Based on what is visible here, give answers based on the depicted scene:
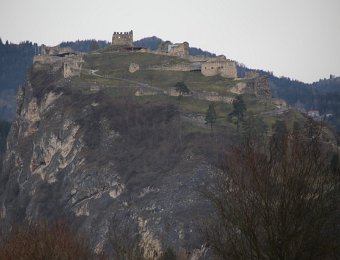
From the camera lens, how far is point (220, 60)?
140375 mm

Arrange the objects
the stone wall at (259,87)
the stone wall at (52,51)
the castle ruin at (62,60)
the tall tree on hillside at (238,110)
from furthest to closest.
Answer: the stone wall at (52,51) < the castle ruin at (62,60) < the stone wall at (259,87) < the tall tree on hillside at (238,110)

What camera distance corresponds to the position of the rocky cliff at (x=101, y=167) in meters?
104

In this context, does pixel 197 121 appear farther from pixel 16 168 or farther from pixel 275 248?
pixel 275 248

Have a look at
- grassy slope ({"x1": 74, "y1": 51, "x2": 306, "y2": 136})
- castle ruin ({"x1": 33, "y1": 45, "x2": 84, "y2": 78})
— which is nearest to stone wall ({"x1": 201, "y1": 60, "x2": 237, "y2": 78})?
grassy slope ({"x1": 74, "y1": 51, "x2": 306, "y2": 136})

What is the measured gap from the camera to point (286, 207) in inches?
1075

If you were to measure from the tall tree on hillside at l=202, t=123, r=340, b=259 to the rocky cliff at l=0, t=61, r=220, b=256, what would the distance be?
65543 mm

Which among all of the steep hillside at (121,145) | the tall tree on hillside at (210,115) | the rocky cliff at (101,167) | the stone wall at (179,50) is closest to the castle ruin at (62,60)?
the steep hillside at (121,145)

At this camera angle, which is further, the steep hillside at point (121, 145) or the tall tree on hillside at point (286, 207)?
the steep hillside at point (121, 145)

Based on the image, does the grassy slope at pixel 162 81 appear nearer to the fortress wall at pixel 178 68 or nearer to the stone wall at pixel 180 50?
the fortress wall at pixel 178 68

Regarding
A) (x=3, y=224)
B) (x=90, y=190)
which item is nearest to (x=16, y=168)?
(x=3, y=224)

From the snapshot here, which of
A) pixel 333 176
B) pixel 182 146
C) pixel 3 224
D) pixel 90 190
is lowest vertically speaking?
pixel 3 224

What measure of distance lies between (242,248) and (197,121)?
92.3 m

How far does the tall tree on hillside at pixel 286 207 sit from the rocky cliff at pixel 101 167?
65543 millimetres

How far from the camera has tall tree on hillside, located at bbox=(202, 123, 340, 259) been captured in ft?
89.6
